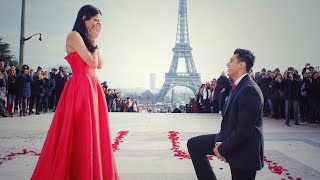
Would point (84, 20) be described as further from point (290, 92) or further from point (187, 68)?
point (187, 68)

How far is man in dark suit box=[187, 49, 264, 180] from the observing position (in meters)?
2.94

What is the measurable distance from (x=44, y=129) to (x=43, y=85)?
17.4 ft

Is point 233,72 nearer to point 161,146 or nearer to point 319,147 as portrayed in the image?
point 161,146

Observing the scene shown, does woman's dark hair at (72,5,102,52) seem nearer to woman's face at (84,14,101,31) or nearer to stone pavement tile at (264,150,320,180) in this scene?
woman's face at (84,14,101,31)

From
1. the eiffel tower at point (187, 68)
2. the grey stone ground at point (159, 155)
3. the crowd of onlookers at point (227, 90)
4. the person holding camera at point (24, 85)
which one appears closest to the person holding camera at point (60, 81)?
the crowd of onlookers at point (227, 90)

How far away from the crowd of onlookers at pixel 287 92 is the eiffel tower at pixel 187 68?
3781cm

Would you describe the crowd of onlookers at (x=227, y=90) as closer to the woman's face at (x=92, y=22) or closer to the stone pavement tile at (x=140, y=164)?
the stone pavement tile at (x=140, y=164)

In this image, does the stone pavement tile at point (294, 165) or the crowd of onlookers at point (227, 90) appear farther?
the crowd of onlookers at point (227, 90)

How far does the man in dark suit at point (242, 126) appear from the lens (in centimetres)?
294

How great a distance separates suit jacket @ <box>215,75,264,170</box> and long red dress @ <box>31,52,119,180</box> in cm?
120

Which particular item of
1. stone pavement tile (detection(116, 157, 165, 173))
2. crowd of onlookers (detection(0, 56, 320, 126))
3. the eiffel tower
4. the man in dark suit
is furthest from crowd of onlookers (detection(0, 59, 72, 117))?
the eiffel tower

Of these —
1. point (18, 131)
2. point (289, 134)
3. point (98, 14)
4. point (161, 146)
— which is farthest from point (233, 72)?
point (18, 131)

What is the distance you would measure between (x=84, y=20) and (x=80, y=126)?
105 centimetres

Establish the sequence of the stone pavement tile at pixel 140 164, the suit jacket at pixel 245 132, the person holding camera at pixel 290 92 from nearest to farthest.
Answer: the suit jacket at pixel 245 132
the stone pavement tile at pixel 140 164
the person holding camera at pixel 290 92
